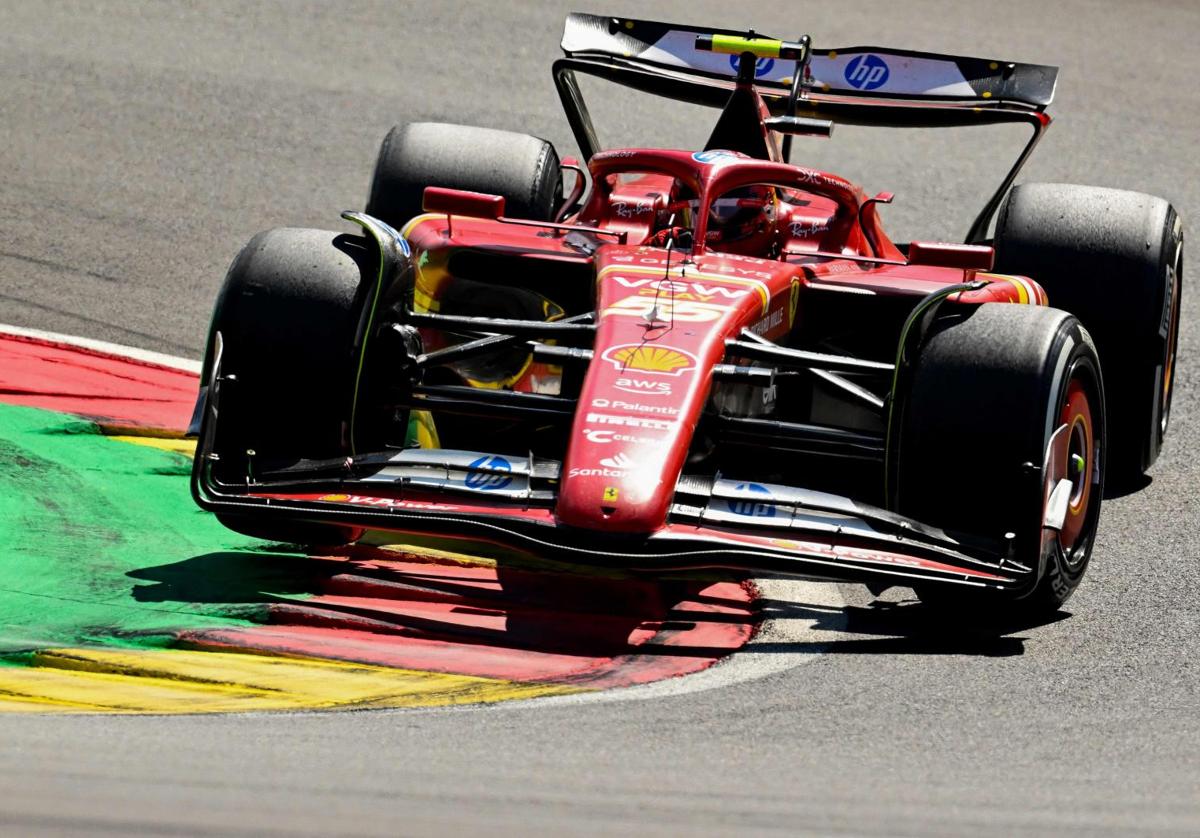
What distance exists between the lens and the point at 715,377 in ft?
20.4

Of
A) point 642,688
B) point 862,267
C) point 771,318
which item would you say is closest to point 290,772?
point 642,688

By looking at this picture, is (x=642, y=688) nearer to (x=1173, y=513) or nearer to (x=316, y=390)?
(x=316, y=390)

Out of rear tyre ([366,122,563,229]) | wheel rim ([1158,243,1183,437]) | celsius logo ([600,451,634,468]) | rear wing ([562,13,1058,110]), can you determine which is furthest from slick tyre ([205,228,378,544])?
wheel rim ([1158,243,1183,437])

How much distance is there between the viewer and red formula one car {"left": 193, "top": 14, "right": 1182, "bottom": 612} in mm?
5750

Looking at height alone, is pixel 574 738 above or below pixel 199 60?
below

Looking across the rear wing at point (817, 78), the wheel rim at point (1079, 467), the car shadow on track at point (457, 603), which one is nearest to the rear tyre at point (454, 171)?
the rear wing at point (817, 78)

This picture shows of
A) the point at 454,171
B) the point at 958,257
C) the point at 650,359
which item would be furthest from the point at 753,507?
the point at 454,171

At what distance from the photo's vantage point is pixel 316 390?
637cm

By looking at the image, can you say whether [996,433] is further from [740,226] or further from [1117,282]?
[1117,282]

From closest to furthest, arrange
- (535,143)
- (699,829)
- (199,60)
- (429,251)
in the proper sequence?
(699,829), (429,251), (535,143), (199,60)

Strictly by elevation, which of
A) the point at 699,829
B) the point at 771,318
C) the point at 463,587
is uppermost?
the point at 771,318

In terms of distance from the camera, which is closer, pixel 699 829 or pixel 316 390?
pixel 699 829

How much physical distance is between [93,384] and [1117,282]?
4.36 m

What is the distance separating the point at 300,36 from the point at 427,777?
12.2 m
